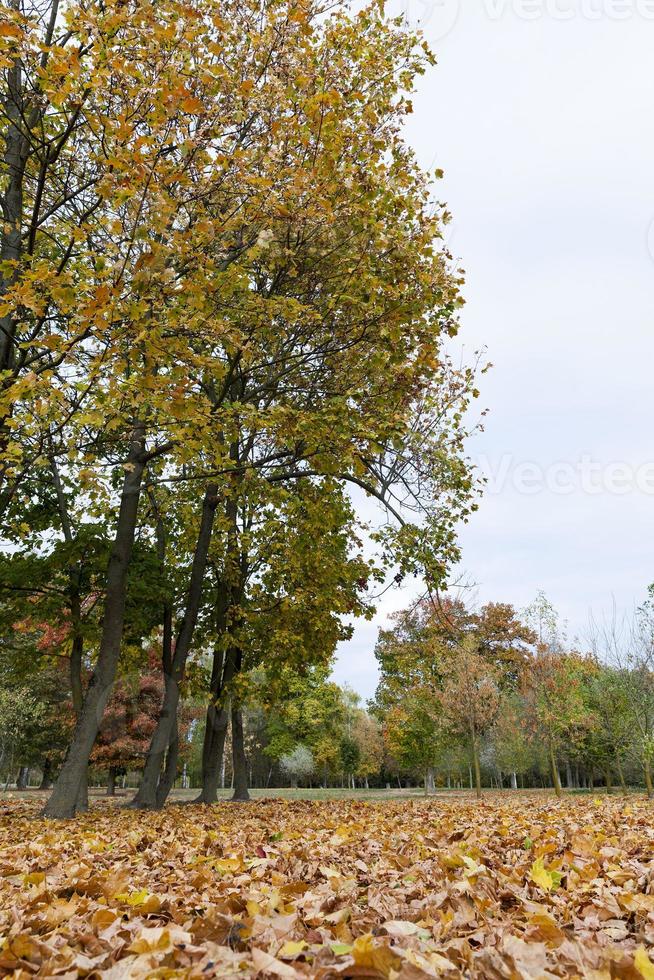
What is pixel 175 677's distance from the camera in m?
11.6

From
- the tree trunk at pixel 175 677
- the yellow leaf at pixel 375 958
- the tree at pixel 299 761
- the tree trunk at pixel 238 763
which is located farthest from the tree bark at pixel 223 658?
the tree at pixel 299 761

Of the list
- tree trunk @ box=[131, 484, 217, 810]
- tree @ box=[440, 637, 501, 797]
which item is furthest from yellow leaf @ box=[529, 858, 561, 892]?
tree @ box=[440, 637, 501, 797]

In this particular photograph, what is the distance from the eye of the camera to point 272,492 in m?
10.2

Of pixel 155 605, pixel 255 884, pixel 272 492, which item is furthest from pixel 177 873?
pixel 155 605

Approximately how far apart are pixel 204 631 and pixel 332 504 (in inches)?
204

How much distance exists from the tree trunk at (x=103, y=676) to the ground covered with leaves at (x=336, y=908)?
4.04 meters

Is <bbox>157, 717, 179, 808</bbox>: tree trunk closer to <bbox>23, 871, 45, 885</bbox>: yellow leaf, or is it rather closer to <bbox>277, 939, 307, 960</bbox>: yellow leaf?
<bbox>23, 871, 45, 885</bbox>: yellow leaf

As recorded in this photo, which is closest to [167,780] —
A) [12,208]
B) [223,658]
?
[223,658]

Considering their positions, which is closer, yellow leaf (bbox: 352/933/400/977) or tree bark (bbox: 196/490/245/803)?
yellow leaf (bbox: 352/933/400/977)

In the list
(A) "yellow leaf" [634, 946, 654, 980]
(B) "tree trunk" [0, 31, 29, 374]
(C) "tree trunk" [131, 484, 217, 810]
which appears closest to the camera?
(A) "yellow leaf" [634, 946, 654, 980]

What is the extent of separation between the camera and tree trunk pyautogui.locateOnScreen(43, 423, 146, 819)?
8953 mm

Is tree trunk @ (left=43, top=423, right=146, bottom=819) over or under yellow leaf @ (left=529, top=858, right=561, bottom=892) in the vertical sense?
over

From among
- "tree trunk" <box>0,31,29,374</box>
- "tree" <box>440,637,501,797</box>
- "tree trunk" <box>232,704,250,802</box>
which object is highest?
"tree trunk" <box>0,31,29,374</box>

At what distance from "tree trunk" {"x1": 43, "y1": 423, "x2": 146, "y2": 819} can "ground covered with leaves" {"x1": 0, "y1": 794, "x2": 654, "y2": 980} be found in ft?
13.3
